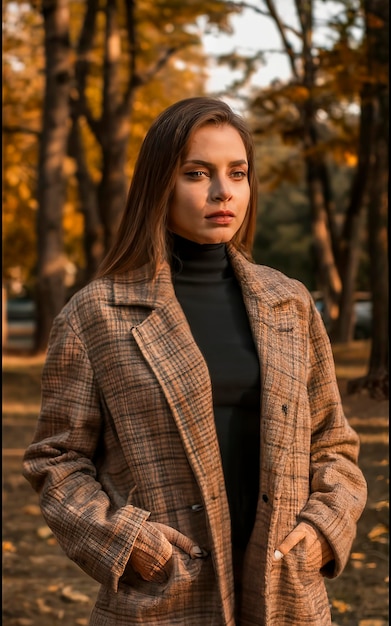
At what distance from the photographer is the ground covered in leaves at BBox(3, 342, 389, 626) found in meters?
5.44

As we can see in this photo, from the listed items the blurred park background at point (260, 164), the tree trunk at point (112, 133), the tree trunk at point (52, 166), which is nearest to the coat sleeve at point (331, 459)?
the blurred park background at point (260, 164)

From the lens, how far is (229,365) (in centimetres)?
235

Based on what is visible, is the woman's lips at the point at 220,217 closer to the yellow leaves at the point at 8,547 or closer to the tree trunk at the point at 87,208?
the yellow leaves at the point at 8,547

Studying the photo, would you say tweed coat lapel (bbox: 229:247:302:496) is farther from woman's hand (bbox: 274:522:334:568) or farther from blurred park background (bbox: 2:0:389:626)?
blurred park background (bbox: 2:0:389:626)

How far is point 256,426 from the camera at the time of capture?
2357 mm

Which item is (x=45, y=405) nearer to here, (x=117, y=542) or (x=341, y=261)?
(x=117, y=542)

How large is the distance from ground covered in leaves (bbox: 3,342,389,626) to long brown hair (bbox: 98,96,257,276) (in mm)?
3381

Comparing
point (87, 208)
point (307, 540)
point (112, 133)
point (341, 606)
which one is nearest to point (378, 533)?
point (341, 606)

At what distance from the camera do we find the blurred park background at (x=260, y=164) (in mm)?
5828

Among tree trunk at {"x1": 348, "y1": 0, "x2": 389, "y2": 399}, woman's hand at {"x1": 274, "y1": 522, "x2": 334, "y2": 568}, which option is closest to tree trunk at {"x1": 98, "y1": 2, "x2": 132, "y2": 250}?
tree trunk at {"x1": 348, "y1": 0, "x2": 389, "y2": 399}

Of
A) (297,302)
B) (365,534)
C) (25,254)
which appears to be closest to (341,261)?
(365,534)

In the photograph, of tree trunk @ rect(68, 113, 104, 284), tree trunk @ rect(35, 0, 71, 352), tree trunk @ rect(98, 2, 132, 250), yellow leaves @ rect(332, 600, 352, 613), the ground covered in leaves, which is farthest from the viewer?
tree trunk @ rect(68, 113, 104, 284)

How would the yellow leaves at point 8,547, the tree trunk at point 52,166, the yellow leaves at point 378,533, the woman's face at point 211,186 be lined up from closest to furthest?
the woman's face at point 211,186 → the yellow leaves at point 378,533 → the yellow leaves at point 8,547 → the tree trunk at point 52,166

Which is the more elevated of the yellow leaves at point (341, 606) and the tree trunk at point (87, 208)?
the tree trunk at point (87, 208)
